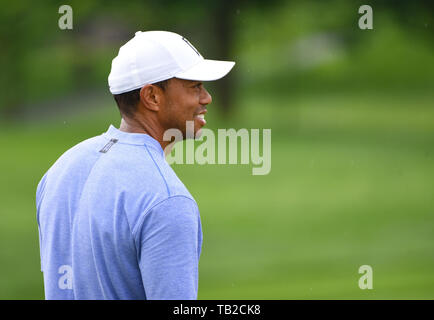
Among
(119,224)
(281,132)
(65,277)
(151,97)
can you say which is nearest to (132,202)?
(119,224)

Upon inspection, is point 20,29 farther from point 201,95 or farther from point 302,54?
point 201,95

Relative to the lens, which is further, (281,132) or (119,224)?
(281,132)

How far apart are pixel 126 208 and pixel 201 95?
72 centimetres

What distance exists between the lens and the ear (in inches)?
111

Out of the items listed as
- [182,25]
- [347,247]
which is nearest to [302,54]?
[182,25]

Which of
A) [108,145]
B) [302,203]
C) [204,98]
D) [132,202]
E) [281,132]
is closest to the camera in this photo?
[132,202]

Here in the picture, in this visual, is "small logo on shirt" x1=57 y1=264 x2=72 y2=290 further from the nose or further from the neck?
the nose

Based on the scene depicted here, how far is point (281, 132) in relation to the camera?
33156mm

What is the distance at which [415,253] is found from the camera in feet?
47.3

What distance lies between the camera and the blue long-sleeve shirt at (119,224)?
7.86ft

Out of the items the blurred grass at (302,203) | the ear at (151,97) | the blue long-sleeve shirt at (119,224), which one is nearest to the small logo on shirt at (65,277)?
the blue long-sleeve shirt at (119,224)

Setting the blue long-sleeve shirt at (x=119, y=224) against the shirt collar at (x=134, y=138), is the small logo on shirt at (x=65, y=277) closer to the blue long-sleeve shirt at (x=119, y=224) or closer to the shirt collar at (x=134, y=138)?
the blue long-sleeve shirt at (x=119, y=224)

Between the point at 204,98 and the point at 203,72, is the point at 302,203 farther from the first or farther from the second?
the point at 203,72

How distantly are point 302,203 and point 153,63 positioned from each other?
62.0ft
